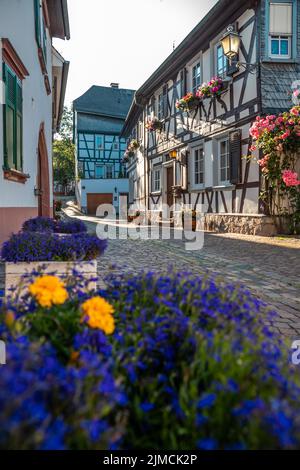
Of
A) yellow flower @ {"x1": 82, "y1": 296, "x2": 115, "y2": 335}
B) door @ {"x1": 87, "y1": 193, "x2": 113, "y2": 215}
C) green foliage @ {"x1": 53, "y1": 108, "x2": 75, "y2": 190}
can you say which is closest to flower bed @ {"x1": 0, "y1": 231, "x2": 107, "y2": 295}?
yellow flower @ {"x1": 82, "y1": 296, "x2": 115, "y2": 335}

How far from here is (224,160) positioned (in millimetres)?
11391

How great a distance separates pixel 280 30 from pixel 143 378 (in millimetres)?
10298

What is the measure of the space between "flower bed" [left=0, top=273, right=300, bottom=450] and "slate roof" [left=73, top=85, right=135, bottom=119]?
117 feet

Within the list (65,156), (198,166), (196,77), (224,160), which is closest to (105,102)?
(65,156)

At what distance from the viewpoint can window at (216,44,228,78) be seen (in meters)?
10.9

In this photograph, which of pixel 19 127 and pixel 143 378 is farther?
pixel 19 127

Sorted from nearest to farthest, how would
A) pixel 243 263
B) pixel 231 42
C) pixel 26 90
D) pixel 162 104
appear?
pixel 243 263, pixel 26 90, pixel 231 42, pixel 162 104

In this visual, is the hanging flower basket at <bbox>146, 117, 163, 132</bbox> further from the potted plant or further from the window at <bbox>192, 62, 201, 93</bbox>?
the potted plant

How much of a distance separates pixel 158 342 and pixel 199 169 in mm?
12037

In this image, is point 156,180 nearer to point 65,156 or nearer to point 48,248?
point 48,248

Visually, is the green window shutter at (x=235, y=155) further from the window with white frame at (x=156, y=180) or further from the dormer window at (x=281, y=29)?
the window with white frame at (x=156, y=180)

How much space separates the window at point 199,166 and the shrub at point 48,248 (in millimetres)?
9365

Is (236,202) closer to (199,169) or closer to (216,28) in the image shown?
(199,169)
